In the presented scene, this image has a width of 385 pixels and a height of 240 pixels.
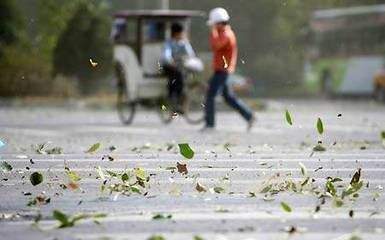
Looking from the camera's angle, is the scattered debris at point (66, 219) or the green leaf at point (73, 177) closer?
the scattered debris at point (66, 219)

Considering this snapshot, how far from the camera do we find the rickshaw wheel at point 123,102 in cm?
1986

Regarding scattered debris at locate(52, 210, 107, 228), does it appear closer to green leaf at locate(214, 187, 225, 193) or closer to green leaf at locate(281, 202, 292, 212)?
green leaf at locate(281, 202, 292, 212)

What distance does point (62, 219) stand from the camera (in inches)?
239

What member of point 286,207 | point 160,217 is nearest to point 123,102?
point 286,207

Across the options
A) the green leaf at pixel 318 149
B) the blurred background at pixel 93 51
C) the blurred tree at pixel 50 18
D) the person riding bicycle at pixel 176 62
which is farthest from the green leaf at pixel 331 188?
the blurred tree at pixel 50 18

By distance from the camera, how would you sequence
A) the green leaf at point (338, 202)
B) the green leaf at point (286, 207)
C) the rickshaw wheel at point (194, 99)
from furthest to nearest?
1. the rickshaw wheel at point (194, 99)
2. the green leaf at point (338, 202)
3. the green leaf at point (286, 207)

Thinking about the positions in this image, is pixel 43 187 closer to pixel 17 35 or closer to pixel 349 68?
pixel 349 68

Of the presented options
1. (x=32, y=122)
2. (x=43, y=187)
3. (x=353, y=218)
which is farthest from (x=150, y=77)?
(x=353, y=218)

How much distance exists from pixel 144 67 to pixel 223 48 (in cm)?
487

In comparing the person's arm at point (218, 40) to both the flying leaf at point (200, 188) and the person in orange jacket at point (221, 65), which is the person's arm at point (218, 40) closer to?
the person in orange jacket at point (221, 65)

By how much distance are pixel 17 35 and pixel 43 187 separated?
4039 cm

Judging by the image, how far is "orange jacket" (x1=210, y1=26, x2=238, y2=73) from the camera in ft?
53.2

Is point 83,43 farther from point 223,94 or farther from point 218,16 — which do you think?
point 218,16

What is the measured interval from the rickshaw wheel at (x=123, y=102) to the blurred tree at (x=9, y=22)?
88.5ft
